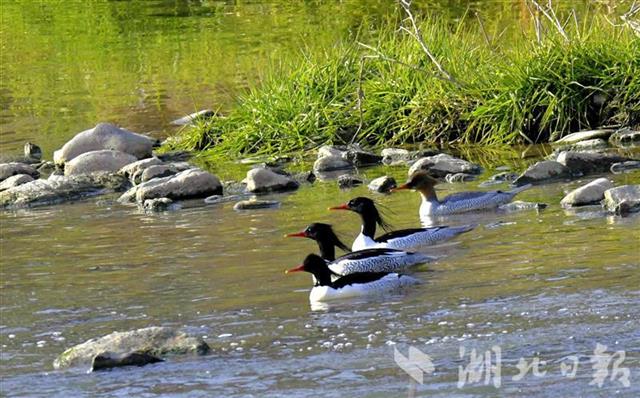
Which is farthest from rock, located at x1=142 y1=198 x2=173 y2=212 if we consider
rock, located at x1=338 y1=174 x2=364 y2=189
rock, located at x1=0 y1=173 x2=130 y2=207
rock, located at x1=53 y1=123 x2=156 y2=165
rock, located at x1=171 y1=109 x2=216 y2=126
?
rock, located at x1=171 y1=109 x2=216 y2=126

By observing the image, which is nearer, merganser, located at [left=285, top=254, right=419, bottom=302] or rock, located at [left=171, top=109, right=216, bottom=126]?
merganser, located at [left=285, top=254, right=419, bottom=302]

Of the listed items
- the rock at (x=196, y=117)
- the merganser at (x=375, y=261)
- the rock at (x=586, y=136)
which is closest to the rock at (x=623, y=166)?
the rock at (x=586, y=136)

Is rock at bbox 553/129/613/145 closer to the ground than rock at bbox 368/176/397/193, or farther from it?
farther from it

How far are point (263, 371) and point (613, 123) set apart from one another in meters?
8.67

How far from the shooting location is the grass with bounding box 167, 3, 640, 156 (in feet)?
51.9

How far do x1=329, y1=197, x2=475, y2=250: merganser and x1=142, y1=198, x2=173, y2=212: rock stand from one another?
260 cm

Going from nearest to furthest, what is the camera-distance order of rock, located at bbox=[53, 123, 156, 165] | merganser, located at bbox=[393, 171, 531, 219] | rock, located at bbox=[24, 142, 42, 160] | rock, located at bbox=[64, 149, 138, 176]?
merganser, located at bbox=[393, 171, 531, 219] → rock, located at bbox=[64, 149, 138, 176] → rock, located at bbox=[53, 123, 156, 165] → rock, located at bbox=[24, 142, 42, 160]

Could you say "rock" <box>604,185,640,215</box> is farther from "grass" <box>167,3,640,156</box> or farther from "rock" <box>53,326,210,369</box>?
"rock" <box>53,326,210,369</box>

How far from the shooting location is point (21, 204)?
48.4 ft

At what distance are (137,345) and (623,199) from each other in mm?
4723

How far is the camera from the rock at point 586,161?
1385cm

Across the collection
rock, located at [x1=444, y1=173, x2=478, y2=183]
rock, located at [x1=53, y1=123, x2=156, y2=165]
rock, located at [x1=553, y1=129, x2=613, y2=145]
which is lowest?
rock, located at [x1=444, y1=173, x2=478, y2=183]

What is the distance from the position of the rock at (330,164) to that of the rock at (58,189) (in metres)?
2.03

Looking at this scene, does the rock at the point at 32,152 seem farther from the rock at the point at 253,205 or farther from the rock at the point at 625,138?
the rock at the point at 625,138
